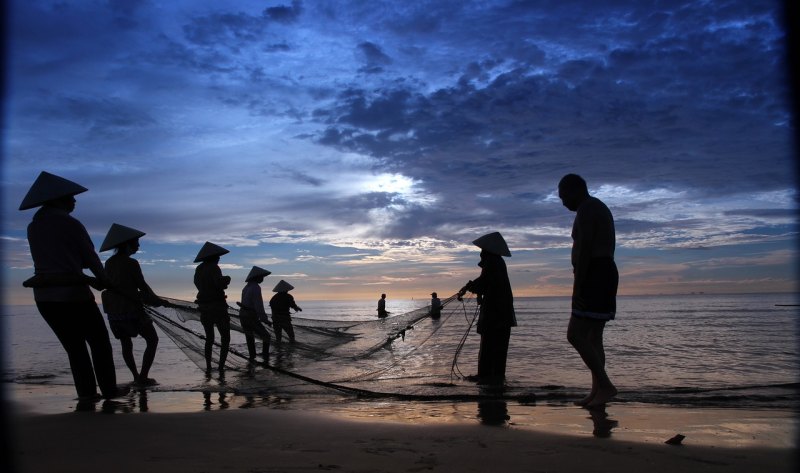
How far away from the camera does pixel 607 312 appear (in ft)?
16.8

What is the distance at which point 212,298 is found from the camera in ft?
29.9

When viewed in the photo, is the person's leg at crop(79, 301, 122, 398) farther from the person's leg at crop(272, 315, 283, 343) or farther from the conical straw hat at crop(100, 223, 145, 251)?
the person's leg at crop(272, 315, 283, 343)

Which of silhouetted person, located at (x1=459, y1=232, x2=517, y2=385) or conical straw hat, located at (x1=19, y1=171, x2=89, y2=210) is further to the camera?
silhouetted person, located at (x1=459, y1=232, x2=517, y2=385)

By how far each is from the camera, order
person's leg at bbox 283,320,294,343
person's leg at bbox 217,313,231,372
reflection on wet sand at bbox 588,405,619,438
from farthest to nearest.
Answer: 1. person's leg at bbox 283,320,294,343
2. person's leg at bbox 217,313,231,372
3. reflection on wet sand at bbox 588,405,619,438

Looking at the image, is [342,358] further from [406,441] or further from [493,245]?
[406,441]

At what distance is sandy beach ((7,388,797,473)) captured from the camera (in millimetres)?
3092

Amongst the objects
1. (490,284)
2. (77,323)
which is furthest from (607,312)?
(77,323)

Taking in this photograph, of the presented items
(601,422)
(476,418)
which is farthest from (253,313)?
(601,422)

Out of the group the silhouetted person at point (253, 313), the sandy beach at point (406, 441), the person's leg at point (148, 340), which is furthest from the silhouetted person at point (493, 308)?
the person's leg at point (148, 340)

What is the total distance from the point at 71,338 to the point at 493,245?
5.44 meters

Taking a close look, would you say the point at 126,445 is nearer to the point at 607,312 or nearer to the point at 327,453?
the point at 327,453

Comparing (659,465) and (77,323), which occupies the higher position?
(77,323)

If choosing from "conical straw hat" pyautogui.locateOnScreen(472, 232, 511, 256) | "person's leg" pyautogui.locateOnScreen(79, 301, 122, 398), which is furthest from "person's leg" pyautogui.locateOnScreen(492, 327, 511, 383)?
"person's leg" pyautogui.locateOnScreen(79, 301, 122, 398)

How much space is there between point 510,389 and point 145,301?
503 centimetres
